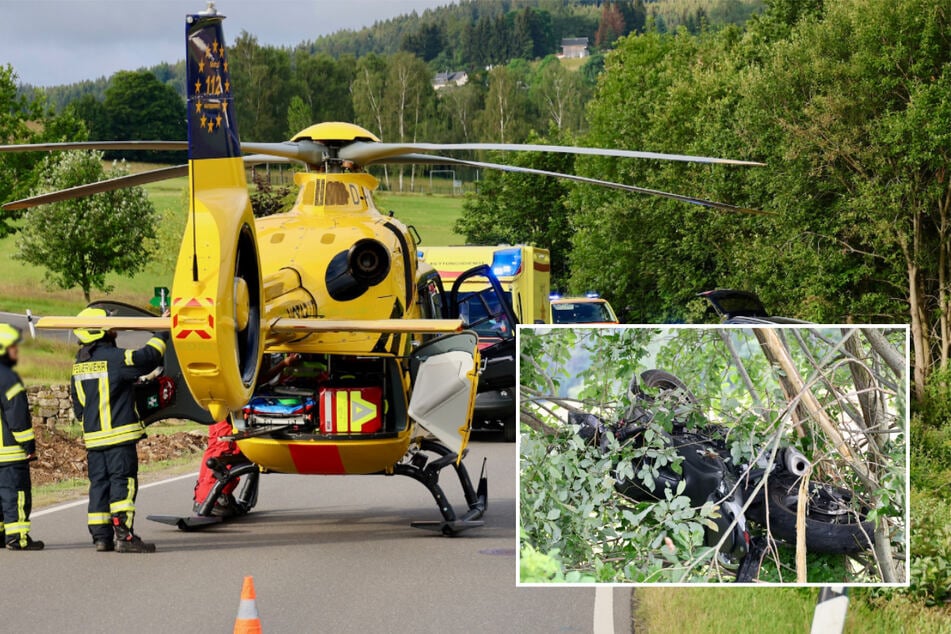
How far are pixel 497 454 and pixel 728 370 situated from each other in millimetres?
14416

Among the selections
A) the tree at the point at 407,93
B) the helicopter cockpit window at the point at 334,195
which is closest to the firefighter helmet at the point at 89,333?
the helicopter cockpit window at the point at 334,195

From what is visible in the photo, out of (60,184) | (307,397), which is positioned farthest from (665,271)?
(307,397)

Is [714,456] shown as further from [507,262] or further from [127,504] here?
[507,262]

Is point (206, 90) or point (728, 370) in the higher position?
point (206, 90)

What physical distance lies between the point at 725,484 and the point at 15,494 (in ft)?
23.2

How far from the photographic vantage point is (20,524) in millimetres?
11844

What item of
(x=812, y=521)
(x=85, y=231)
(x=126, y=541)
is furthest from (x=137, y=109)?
(x=812, y=521)

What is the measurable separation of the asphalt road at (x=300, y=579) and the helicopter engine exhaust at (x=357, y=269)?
89.7 inches

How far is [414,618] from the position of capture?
9.58 metres

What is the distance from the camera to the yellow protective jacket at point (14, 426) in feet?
37.6

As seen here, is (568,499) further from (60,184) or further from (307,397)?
(60,184)

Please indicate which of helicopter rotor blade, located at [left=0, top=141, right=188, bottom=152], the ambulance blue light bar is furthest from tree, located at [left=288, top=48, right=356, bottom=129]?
helicopter rotor blade, located at [left=0, top=141, right=188, bottom=152]

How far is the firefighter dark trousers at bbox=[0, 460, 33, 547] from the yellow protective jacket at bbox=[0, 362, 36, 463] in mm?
81

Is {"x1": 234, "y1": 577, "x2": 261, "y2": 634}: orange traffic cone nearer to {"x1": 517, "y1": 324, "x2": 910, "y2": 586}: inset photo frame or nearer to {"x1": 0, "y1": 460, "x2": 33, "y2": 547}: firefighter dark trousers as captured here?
{"x1": 517, "y1": 324, "x2": 910, "y2": 586}: inset photo frame
